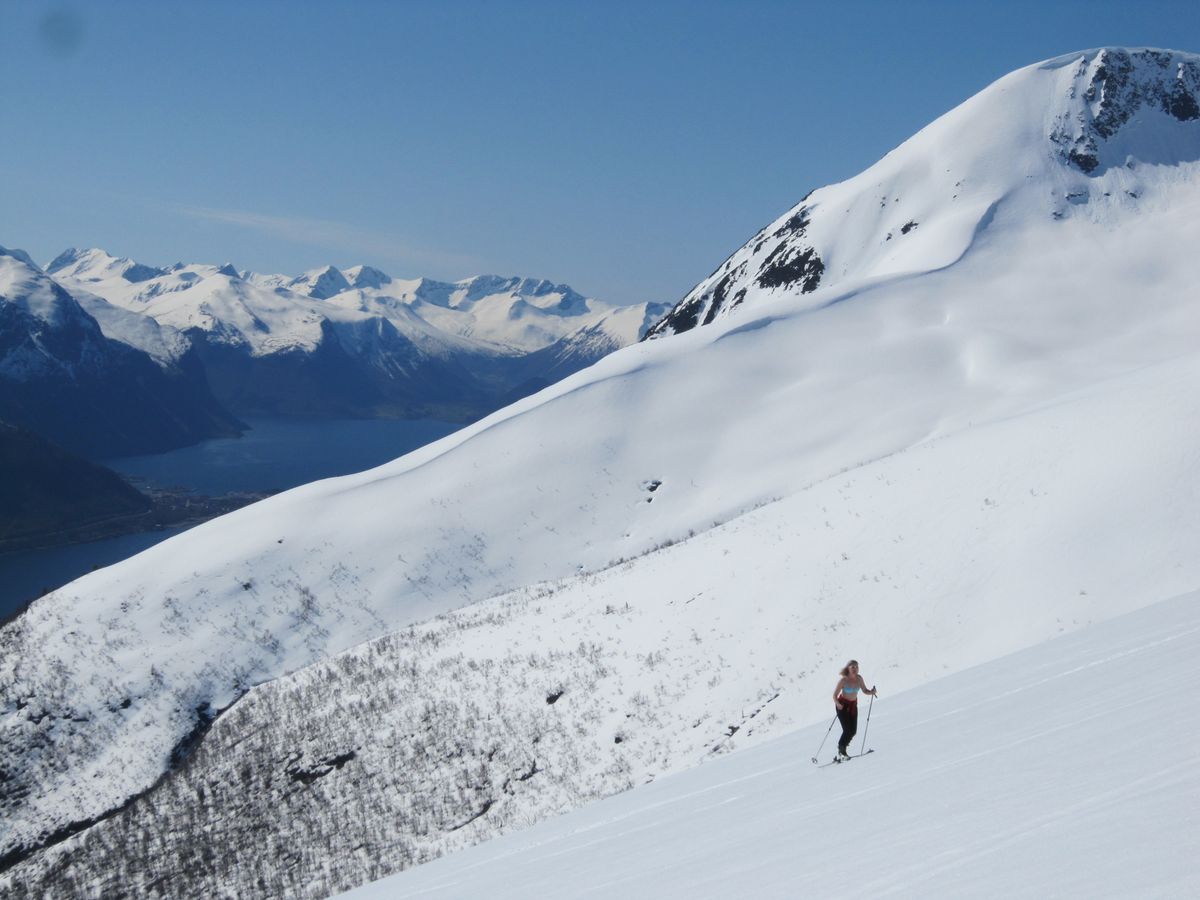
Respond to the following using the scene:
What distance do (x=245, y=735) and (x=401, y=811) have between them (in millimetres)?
11227

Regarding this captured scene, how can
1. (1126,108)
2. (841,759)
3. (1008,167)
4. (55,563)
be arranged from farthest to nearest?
(55,563) → (1126,108) → (1008,167) → (841,759)

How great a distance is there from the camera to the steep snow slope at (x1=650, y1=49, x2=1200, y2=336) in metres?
70.2

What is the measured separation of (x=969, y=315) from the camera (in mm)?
57469

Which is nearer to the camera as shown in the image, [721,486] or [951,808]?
[951,808]

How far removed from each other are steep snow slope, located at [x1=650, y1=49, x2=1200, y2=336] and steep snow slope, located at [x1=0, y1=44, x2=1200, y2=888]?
799 millimetres

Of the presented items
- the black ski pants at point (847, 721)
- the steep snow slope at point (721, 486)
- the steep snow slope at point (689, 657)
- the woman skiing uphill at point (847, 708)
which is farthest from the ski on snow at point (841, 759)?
the steep snow slope at point (721, 486)

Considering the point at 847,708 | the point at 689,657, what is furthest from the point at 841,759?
the point at 689,657

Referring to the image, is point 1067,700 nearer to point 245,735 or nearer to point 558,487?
point 245,735

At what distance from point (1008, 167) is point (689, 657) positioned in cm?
6890

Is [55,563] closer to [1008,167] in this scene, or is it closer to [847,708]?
[1008,167]

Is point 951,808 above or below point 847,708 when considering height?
below

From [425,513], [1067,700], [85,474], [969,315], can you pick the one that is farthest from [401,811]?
[85,474]

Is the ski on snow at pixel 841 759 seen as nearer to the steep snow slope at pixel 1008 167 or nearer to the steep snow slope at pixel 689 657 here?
the steep snow slope at pixel 689 657

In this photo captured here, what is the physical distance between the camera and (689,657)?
22.4 metres
